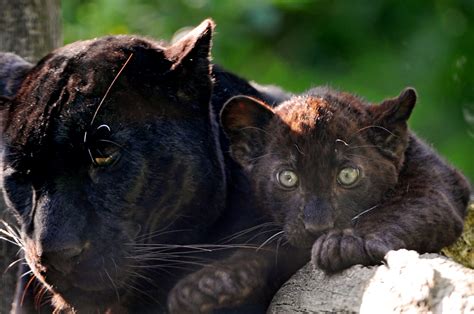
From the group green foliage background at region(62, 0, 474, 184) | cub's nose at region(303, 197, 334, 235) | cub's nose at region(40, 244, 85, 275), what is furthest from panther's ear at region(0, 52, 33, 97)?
green foliage background at region(62, 0, 474, 184)

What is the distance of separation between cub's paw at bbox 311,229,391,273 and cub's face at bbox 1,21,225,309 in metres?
0.57

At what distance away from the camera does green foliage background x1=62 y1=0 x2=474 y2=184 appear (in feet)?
21.3

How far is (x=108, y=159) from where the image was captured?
3270 millimetres

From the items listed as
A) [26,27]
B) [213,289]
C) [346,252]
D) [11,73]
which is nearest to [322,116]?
[346,252]

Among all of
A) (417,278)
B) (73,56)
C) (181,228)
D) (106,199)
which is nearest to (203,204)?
(181,228)

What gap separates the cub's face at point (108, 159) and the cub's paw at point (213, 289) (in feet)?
0.62

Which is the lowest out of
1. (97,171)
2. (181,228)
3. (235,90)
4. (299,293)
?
(299,293)

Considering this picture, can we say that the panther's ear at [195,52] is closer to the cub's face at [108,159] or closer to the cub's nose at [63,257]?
the cub's face at [108,159]

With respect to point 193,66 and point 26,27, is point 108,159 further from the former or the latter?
point 26,27

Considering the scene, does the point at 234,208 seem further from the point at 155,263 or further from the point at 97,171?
the point at 97,171

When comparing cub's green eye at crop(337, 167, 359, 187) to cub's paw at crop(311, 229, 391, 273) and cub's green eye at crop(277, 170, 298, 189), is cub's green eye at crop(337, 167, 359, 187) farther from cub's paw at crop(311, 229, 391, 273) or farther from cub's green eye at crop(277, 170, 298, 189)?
cub's paw at crop(311, 229, 391, 273)

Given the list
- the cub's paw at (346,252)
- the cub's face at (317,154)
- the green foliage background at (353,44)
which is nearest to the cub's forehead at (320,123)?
the cub's face at (317,154)

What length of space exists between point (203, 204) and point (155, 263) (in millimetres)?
277

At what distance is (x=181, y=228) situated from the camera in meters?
3.53
